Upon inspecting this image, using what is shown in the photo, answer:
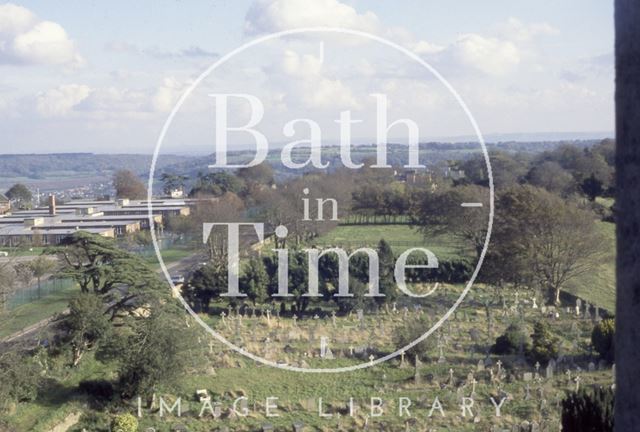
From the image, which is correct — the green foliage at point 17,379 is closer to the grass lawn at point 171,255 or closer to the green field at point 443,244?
the grass lawn at point 171,255

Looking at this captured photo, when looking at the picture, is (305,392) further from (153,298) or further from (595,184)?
(595,184)

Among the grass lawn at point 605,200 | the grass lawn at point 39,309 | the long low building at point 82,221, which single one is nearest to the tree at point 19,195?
the long low building at point 82,221

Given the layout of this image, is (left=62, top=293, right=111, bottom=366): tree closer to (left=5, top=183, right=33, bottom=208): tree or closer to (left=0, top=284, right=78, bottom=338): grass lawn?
(left=0, top=284, right=78, bottom=338): grass lawn

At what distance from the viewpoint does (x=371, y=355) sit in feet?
38.2

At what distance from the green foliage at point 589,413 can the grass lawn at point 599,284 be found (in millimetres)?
11044

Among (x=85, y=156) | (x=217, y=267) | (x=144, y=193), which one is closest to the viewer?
(x=217, y=267)

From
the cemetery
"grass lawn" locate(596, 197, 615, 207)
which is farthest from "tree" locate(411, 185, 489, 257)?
"grass lawn" locate(596, 197, 615, 207)

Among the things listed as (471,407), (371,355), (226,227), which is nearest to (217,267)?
(226,227)

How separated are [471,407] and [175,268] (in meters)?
12.7

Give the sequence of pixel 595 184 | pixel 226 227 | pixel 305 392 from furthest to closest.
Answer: pixel 595 184
pixel 226 227
pixel 305 392

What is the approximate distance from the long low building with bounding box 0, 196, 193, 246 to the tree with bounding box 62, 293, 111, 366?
29.5ft

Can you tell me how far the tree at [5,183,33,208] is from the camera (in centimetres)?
4119

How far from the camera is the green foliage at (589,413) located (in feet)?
18.2

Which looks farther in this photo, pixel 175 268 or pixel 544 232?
pixel 175 268
